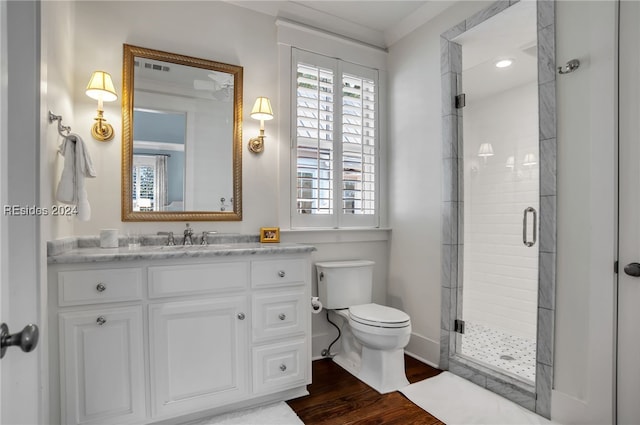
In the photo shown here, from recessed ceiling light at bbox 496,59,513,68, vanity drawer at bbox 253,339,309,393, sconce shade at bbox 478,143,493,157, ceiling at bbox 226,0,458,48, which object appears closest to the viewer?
vanity drawer at bbox 253,339,309,393

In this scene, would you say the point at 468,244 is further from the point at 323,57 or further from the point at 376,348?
the point at 323,57

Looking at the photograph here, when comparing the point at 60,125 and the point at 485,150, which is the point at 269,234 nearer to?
the point at 60,125

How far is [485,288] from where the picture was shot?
332 cm

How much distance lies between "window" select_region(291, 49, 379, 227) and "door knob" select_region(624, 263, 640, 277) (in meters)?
1.73

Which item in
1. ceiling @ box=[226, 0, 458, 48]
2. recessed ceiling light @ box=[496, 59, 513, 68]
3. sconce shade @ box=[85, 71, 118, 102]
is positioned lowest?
sconce shade @ box=[85, 71, 118, 102]

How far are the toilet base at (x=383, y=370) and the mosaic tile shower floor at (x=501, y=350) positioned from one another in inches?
23.5

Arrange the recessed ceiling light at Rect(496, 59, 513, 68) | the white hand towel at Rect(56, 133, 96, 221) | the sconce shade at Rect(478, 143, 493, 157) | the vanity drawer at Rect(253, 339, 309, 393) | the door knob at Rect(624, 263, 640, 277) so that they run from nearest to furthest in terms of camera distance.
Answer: the door knob at Rect(624, 263, 640, 277) < the white hand towel at Rect(56, 133, 96, 221) < the vanity drawer at Rect(253, 339, 309, 393) < the recessed ceiling light at Rect(496, 59, 513, 68) < the sconce shade at Rect(478, 143, 493, 157)

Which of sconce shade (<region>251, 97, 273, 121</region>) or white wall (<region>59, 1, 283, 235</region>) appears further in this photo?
sconce shade (<region>251, 97, 273, 121</region>)

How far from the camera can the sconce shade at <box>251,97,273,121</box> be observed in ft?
7.92

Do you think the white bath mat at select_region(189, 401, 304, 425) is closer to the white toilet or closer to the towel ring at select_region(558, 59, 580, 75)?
the white toilet

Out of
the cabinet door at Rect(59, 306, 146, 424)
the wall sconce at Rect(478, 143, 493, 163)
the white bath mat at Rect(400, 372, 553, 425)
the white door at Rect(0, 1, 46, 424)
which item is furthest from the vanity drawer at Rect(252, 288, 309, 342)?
the wall sconce at Rect(478, 143, 493, 163)

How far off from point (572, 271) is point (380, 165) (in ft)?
5.39

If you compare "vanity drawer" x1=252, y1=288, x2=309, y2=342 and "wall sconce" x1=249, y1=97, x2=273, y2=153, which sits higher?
"wall sconce" x1=249, y1=97, x2=273, y2=153

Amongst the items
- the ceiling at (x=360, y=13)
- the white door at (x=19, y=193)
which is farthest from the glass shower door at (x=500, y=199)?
the white door at (x=19, y=193)
